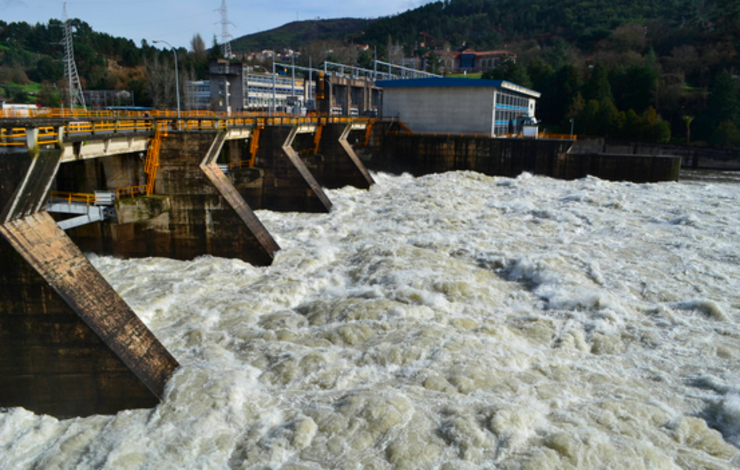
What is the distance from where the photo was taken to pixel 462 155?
44125 mm

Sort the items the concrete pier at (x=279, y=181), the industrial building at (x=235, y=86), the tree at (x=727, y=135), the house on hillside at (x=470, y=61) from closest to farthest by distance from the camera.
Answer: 1. the concrete pier at (x=279, y=181)
2. the tree at (x=727, y=135)
3. the industrial building at (x=235, y=86)
4. the house on hillside at (x=470, y=61)

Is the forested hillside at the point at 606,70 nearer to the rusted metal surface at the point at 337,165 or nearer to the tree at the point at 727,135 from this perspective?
the tree at the point at 727,135

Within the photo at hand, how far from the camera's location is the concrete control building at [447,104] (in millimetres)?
47438

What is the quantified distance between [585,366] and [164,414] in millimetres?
8295

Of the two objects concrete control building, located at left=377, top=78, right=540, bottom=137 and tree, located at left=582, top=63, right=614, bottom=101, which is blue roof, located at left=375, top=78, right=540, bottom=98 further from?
tree, located at left=582, top=63, right=614, bottom=101

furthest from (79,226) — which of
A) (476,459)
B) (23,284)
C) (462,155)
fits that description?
(462,155)

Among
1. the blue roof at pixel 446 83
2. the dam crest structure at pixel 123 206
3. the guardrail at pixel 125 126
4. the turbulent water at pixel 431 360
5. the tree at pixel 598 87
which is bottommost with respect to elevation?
the turbulent water at pixel 431 360

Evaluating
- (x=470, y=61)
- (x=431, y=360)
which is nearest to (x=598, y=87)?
(x=431, y=360)

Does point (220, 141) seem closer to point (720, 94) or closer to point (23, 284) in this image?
point (23, 284)

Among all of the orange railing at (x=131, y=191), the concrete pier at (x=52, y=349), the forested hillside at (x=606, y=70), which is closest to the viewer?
the concrete pier at (x=52, y=349)

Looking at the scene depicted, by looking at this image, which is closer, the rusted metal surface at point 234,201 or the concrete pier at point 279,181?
the rusted metal surface at point 234,201

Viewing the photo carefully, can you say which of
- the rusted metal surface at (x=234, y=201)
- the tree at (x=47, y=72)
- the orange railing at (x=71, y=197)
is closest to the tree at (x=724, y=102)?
the rusted metal surface at (x=234, y=201)

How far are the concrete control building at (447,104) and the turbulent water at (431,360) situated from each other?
2760cm

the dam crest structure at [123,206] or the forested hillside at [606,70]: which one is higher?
the forested hillside at [606,70]
